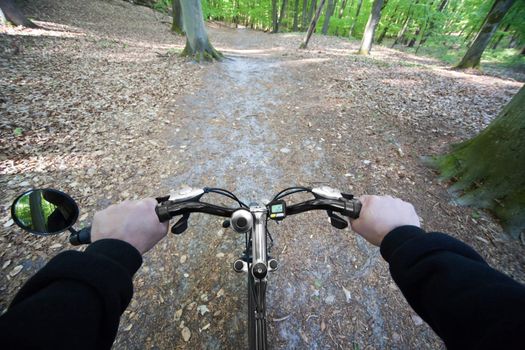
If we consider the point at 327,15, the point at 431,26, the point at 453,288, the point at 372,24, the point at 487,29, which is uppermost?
the point at 431,26

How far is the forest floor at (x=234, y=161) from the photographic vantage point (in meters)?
2.59

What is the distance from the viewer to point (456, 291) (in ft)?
3.24

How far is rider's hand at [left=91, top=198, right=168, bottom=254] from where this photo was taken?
135 cm

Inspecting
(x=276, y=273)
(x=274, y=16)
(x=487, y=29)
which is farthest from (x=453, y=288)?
(x=274, y=16)

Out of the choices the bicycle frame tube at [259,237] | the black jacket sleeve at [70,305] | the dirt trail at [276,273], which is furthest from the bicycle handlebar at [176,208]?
the dirt trail at [276,273]

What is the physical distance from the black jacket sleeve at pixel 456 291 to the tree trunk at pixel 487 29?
13.8 m

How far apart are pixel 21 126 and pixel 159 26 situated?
1675cm

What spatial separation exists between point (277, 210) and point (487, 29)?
1435cm

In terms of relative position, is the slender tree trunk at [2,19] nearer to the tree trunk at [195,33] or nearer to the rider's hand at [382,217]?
the tree trunk at [195,33]

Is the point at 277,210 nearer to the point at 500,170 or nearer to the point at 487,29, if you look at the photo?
the point at 500,170

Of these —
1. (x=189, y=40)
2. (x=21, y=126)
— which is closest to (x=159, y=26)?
(x=189, y=40)

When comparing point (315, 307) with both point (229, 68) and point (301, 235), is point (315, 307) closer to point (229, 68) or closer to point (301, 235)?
point (301, 235)

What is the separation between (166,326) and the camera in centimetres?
248

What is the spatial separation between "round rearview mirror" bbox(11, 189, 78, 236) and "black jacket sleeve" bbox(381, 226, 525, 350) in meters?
2.17
